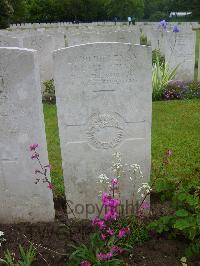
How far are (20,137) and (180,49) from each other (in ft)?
24.3

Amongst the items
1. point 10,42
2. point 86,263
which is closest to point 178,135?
point 86,263

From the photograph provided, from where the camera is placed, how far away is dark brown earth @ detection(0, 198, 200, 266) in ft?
11.4

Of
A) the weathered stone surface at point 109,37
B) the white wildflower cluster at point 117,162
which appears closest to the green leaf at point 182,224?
the white wildflower cluster at point 117,162

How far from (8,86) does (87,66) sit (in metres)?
0.75

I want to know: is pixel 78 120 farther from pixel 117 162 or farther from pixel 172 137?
pixel 172 137

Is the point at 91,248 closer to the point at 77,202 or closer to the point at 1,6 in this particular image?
the point at 77,202

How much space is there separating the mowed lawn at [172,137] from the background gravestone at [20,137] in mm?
506

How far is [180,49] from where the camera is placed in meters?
10.2

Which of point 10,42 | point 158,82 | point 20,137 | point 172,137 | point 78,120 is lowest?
point 172,137

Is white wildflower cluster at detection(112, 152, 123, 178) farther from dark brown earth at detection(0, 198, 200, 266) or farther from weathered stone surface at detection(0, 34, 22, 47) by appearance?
weathered stone surface at detection(0, 34, 22, 47)

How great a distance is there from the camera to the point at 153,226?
134 inches

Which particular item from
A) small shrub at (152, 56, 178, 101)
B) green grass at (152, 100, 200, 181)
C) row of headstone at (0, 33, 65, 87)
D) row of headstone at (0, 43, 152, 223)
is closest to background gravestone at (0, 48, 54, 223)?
row of headstone at (0, 43, 152, 223)

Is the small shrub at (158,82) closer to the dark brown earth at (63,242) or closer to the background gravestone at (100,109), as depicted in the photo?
the dark brown earth at (63,242)

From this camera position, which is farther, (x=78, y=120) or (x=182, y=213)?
(x=78, y=120)
